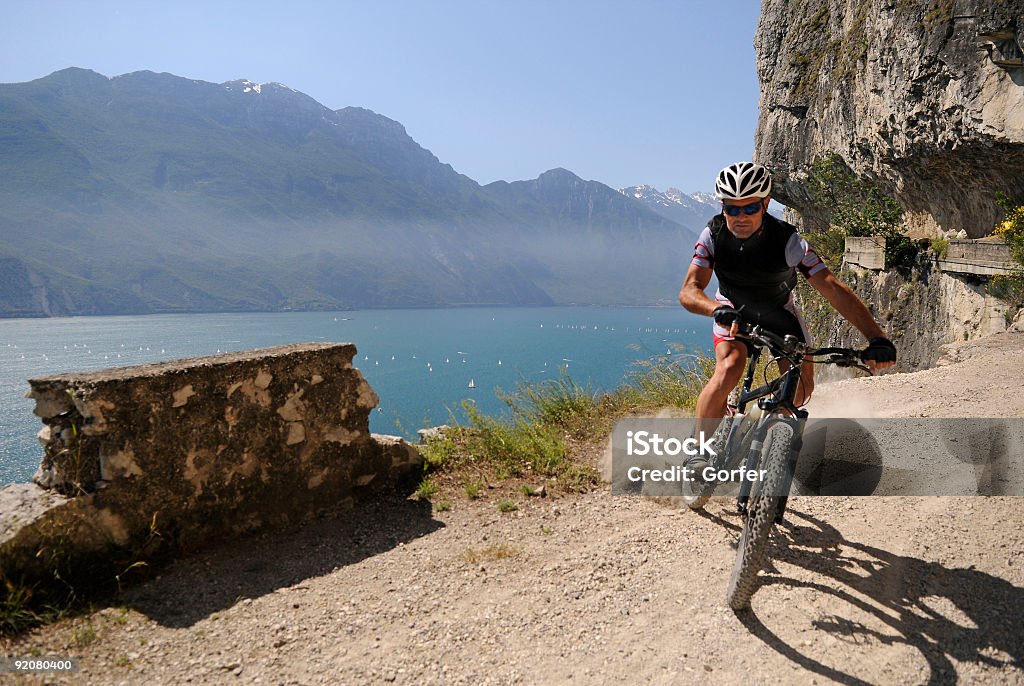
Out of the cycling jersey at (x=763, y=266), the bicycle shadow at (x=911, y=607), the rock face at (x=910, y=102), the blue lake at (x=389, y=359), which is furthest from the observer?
the blue lake at (x=389, y=359)

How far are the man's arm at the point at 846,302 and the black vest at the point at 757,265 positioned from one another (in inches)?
8.9

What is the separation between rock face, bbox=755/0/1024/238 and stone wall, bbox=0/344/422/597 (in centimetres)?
1567

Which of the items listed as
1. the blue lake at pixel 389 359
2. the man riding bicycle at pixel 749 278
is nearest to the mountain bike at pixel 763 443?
the man riding bicycle at pixel 749 278

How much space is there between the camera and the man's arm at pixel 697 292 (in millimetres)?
3627

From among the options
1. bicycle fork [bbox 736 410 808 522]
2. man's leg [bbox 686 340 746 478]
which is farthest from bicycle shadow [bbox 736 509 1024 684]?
man's leg [bbox 686 340 746 478]

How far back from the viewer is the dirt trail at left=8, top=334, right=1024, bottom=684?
→ 273 centimetres

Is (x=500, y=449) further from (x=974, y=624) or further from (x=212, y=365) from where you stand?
(x=974, y=624)

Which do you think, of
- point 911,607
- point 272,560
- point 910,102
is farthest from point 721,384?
point 910,102

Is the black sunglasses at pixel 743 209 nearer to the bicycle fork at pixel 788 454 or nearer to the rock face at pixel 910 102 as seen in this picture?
the bicycle fork at pixel 788 454

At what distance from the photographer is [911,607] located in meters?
→ 3.03

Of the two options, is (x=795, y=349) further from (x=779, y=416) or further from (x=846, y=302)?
(x=846, y=302)

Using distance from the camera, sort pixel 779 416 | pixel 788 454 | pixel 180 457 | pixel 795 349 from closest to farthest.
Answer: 1. pixel 788 454
2. pixel 795 349
3. pixel 779 416
4. pixel 180 457

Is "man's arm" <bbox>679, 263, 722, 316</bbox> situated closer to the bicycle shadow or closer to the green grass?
the bicycle shadow

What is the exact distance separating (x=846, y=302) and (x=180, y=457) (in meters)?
4.65
